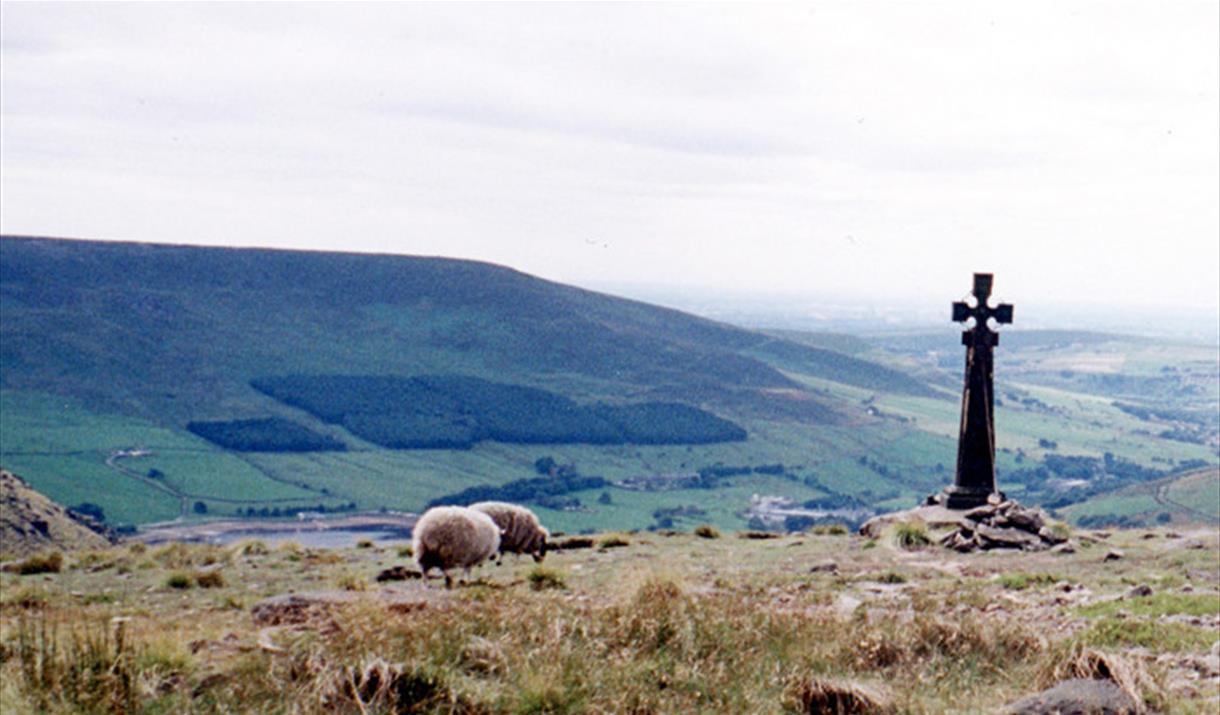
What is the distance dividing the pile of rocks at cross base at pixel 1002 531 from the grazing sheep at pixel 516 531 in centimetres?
733

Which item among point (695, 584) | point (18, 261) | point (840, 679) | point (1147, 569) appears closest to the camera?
point (840, 679)

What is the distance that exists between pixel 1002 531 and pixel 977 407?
4.97 metres

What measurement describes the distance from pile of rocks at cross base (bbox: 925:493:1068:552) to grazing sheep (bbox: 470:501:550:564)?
7.33m

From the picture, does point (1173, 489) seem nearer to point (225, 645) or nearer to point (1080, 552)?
point (1080, 552)

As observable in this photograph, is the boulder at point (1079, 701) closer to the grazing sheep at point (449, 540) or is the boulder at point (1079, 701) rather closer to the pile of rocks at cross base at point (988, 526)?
the grazing sheep at point (449, 540)

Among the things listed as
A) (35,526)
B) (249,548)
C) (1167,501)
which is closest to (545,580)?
(249,548)

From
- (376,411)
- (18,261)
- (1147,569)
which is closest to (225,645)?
(1147,569)

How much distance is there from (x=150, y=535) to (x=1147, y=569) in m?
78.5

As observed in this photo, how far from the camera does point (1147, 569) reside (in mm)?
16125

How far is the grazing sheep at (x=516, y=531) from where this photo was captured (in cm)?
1858

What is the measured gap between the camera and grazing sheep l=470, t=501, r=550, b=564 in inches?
731

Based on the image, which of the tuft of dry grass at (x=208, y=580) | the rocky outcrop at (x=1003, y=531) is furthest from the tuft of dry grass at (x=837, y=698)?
the rocky outcrop at (x=1003, y=531)

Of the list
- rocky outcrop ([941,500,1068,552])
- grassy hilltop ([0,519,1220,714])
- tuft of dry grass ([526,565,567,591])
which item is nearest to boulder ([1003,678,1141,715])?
grassy hilltop ([0,519,1220,714])

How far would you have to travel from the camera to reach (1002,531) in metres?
20.3
